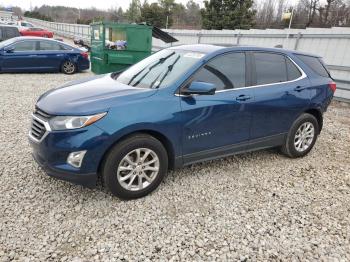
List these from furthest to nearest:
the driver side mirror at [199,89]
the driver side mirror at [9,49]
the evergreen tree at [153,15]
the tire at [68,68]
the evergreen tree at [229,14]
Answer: the evergreen tree at [153,15]
the evergreen tree at [229,14]
the tire at [68,68]
the driver side mirror at [9,49]
the driver side mirror at [199,89]

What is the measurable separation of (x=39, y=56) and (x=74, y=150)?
9840 millimetres

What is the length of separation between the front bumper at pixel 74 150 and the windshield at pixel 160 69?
3.29 feet

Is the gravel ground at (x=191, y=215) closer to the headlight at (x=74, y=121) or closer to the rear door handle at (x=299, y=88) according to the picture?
the headlight at (x=74, y=121)

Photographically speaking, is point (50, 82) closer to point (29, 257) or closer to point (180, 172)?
point (180, 172)

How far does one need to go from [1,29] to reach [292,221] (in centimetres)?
1713

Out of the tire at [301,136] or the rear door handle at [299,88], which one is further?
the tire at [301,136]

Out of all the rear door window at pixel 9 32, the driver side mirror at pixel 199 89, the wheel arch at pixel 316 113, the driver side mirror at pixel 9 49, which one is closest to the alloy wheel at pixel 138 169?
the driver side mirror at pixel 199 89

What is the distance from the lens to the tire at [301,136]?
5.00 meters

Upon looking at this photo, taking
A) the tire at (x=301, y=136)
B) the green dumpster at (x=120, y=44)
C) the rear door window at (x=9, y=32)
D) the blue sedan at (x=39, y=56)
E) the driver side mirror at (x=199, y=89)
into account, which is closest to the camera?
the driver side mirror at (x=199, y=89)

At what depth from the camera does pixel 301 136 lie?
5.18 m

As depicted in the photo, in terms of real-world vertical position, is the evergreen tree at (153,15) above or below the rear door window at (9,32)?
above

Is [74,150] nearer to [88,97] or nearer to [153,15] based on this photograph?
[88,97]

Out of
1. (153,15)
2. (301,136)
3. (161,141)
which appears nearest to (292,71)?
(301,136)

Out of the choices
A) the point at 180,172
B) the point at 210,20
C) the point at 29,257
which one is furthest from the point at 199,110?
the point at 210,20
